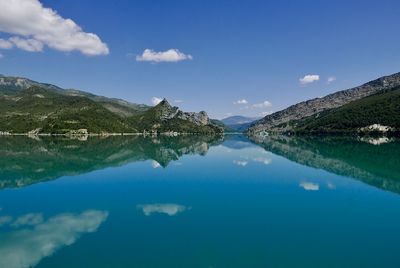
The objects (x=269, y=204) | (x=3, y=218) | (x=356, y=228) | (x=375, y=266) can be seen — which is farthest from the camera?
(x=269, y=204)

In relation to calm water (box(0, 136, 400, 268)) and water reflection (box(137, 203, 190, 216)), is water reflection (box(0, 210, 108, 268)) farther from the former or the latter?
water reflection (box(137, 203, 190, 216))

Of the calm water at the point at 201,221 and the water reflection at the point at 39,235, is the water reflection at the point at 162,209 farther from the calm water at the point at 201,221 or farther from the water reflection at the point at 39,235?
the water reflection at the point at 39,235

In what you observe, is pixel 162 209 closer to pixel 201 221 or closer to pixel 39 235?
pixel 201 221

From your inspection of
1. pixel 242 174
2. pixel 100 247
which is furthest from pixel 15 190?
pixel 242 174

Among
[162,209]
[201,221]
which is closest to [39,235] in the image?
[162,209]

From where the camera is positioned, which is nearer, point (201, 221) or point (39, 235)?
point (39, 235)

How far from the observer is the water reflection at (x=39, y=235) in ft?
63.5

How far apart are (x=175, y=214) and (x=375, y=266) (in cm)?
1515

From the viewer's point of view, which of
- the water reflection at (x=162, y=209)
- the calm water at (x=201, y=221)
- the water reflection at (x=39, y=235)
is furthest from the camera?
the water reflection at (x=162, y=209)

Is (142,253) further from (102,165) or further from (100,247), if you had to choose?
(102,165)

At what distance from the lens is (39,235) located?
23344 mm

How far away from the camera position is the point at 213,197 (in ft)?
119

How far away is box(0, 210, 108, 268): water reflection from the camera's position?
1934cm

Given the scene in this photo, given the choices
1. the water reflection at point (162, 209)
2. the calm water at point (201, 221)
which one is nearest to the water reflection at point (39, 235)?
the calm water at point (201, 221)
